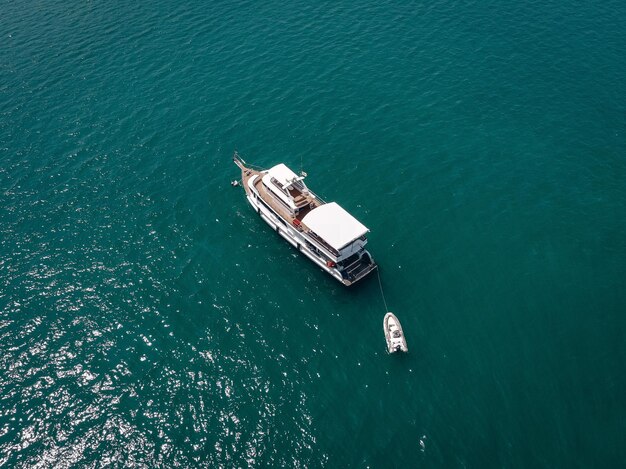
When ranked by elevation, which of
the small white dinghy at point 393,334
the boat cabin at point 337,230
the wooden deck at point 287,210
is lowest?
the small white dinghy at point 393,334

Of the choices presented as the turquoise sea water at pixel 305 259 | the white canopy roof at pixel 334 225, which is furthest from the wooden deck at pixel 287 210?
the turquoise sea water at pixel 305 259

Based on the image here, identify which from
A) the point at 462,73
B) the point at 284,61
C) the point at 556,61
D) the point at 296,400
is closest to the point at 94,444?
the point at 296,400

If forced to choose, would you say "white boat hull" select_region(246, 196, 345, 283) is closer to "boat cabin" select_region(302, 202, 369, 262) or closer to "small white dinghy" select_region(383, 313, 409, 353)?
"boat cabin" select_region(302, 202, 369, 262)

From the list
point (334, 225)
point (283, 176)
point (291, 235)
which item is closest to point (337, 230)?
point (334, 225)

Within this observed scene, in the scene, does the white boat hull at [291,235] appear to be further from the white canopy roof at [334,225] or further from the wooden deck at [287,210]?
the white canopy roof at [334,225]

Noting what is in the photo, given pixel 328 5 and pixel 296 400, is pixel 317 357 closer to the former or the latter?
pixel 296 400

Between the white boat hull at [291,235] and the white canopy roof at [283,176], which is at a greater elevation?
the white canopy roof at [283,176]
